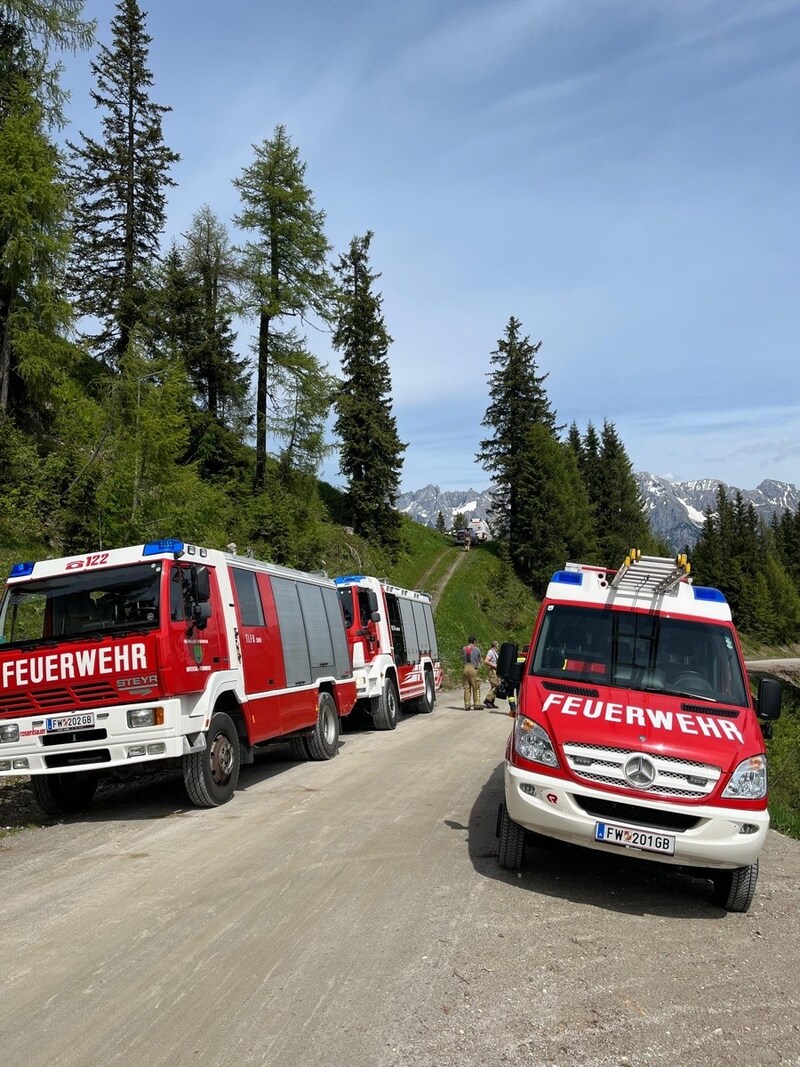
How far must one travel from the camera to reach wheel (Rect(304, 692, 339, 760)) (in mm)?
12492

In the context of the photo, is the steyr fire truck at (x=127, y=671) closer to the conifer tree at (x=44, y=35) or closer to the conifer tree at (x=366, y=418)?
the conifer tree at (x=44, y=35)

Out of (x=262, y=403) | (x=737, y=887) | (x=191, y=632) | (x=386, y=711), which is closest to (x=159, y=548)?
(x=191, y=632)

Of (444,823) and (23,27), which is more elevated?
(23,27)

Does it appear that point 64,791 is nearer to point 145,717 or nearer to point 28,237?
point 145,717

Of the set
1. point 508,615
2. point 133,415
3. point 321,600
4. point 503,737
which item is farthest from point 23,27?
point 508,615

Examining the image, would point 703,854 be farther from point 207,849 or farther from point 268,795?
point 268,795

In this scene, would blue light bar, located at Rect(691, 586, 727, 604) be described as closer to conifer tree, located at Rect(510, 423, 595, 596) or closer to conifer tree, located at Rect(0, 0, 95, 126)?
conifer tree, located at Rect(0, 0, 95, 126)

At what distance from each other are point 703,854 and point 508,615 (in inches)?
1743

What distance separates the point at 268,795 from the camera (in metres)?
9.79

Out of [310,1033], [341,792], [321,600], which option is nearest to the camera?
[310,1033]

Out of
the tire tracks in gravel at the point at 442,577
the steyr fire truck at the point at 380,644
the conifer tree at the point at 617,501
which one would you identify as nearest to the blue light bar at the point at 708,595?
the steyr fire truck at the point at 380,644

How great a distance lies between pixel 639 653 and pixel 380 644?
34.3 ft

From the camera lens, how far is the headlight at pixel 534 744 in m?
5.98

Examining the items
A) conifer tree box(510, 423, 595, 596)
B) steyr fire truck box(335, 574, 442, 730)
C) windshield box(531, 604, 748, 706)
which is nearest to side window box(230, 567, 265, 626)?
windshield box(531, 604, 748, 706)
